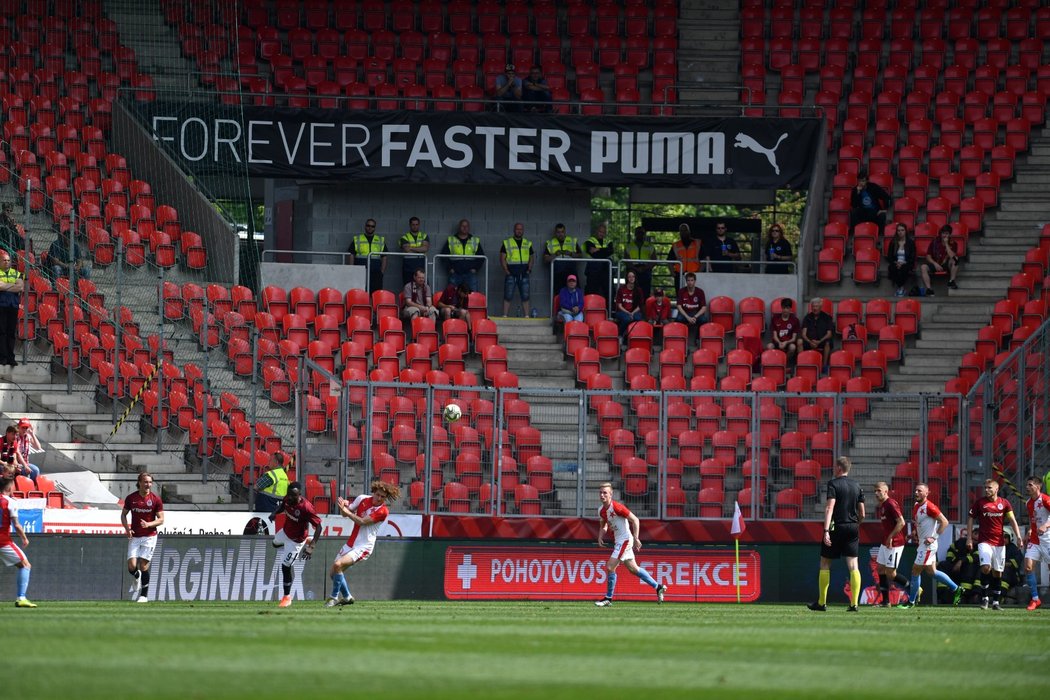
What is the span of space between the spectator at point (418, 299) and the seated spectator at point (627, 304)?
3.27 metres

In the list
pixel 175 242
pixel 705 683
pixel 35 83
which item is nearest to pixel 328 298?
pixel 175 242

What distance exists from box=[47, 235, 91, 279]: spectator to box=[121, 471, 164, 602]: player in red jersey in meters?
6.62

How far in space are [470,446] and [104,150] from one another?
37.0ft

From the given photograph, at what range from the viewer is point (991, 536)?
22672mm

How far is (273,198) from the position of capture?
3538 cm

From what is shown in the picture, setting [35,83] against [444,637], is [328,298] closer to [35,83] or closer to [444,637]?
[35,83]

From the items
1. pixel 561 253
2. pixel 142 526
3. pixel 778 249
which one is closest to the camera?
pixel 142 526

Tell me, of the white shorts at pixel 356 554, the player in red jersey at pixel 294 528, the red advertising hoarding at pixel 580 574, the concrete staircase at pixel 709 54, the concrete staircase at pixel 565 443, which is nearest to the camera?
the player in red jersey at pixel 294 528

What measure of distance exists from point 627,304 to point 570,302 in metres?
1.03

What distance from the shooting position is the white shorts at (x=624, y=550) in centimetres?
2256

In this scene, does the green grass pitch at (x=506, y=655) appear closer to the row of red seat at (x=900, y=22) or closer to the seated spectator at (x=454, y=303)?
the seated spectator at (x=454, y=303)

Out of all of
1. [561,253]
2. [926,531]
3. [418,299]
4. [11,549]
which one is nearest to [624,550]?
[926,531]

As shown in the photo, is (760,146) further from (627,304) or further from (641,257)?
(627,304)

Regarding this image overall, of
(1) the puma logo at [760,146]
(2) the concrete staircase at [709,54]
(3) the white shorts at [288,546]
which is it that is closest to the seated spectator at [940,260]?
(1) the puma logo at [760,146]
